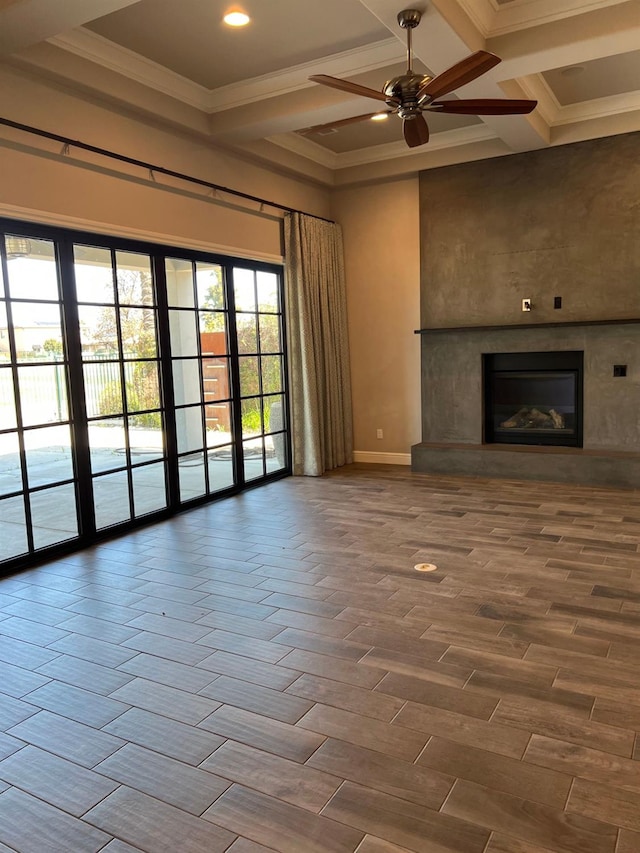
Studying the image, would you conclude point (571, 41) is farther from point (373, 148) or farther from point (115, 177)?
point (115, 177)

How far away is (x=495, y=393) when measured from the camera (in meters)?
6.63

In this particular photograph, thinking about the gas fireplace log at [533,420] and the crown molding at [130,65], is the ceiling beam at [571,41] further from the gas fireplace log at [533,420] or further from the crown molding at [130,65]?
the gas fireplace log at [533,420]

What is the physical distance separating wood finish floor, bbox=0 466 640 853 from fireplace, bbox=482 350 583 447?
196 cm

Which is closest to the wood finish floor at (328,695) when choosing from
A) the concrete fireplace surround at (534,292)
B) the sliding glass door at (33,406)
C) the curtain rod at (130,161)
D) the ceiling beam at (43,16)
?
the sliding glass door at (33,406)

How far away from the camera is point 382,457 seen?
24.1 feet

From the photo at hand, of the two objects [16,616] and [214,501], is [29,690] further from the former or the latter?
[214,501]

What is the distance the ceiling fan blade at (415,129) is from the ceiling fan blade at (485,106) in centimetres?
13

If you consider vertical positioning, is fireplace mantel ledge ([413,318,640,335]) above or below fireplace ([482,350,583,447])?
above

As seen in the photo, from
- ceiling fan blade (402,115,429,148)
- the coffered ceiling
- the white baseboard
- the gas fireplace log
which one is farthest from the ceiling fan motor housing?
the white baseboard

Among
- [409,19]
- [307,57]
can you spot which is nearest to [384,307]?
[307,57]

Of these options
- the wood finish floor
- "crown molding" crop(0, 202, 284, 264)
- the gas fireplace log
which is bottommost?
the wood finish floor

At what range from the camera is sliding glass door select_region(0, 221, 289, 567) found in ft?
13.4

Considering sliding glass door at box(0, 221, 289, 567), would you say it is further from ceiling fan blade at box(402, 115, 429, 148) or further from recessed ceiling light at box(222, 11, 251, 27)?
ceiling fan blade at box(402, 115, 429, 148)

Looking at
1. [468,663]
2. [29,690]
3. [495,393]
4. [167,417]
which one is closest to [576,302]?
[495,393]
